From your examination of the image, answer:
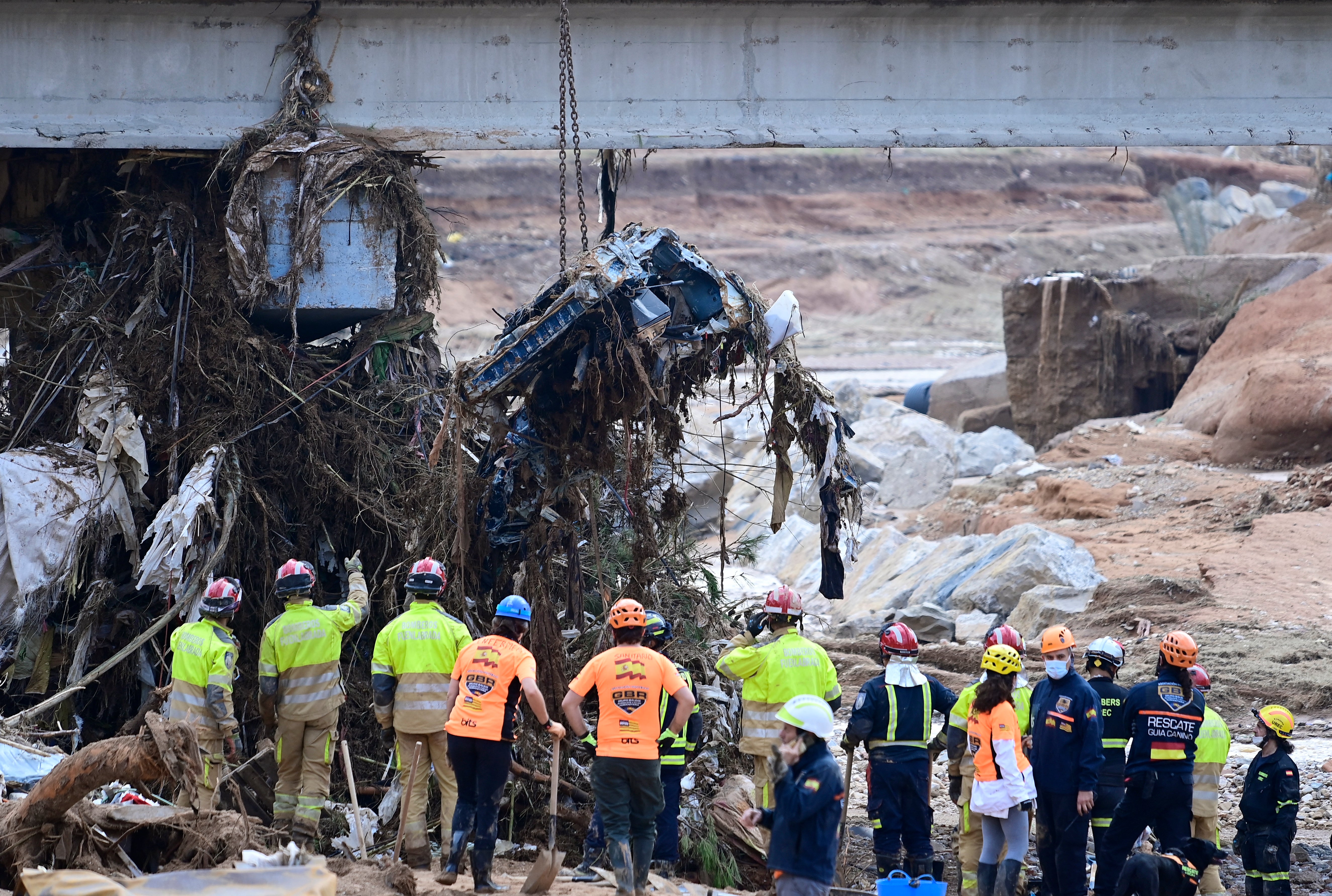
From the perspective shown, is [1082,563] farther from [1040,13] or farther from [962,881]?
[962,881]

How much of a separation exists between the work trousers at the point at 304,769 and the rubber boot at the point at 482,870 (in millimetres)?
1474

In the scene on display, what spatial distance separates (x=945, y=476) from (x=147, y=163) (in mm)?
13525

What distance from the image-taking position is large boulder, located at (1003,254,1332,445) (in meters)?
21.1

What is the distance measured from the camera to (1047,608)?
13.9 metres

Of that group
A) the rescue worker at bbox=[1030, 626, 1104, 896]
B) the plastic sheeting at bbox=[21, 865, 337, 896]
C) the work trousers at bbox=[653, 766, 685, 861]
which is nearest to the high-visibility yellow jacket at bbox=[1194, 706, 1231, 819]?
the rescue worker at bbox=[1030, 626, 1104, 896]

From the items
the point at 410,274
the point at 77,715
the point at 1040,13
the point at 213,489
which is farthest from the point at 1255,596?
the point at 77,715

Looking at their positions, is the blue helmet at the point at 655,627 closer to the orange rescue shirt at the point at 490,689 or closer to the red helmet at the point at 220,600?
the orange rescue shirt at the point at 490,689

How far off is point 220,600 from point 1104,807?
5252 millimetres

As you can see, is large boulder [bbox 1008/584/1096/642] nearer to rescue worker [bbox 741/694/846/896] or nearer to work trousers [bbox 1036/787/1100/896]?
work trousers [bbox 1036/787/1100/896]

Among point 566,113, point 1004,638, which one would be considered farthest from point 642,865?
point 566,113

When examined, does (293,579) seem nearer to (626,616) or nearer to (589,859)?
(626,616)

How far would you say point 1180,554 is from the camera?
1507cm

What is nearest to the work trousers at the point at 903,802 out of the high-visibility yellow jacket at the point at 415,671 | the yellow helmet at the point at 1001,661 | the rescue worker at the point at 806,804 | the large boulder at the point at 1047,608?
the yellow helmet at the point at 1001,661

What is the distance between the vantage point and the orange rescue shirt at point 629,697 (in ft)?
22.3
